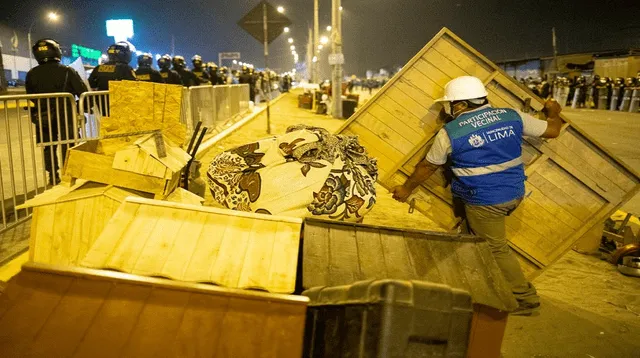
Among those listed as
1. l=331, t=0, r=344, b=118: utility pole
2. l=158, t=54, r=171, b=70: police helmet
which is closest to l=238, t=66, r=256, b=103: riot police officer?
l=331, t=0, r=344, b=118: utility pole

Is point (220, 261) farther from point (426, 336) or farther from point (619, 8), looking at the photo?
point (619, 8)

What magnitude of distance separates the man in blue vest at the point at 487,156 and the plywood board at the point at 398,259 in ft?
3.01

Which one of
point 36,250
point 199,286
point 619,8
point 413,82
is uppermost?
point 619,8

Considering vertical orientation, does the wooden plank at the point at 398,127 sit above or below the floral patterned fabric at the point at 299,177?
above

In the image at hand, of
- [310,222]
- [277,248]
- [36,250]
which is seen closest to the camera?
Result: [277,248]

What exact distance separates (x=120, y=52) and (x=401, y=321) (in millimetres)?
7542

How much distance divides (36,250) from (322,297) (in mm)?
2386

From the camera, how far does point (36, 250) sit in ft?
11.6

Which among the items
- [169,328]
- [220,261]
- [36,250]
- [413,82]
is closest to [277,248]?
[220,261]

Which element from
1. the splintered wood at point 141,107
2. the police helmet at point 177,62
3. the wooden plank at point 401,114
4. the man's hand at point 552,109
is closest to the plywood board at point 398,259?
the wooden plank at point 401,114

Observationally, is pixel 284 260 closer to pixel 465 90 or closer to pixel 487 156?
pixel 487 156

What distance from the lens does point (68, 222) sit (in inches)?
141

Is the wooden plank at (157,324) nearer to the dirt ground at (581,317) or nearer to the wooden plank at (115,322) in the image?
the wooden plank at (115,322)

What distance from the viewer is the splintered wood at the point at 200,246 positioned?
2.45 metres
